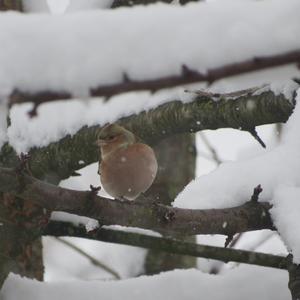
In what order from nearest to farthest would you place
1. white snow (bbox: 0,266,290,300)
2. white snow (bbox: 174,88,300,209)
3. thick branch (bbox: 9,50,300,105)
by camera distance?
1. thick branch (bbox: 9,50,300,105)
2. white snow (bbox: 174,88,300,209)
3. white snow (bbox: 0,266,290,300)

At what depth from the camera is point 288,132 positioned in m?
2.78

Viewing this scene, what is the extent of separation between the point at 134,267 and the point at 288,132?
2.66 metres

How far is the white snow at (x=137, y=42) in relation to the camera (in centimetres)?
70

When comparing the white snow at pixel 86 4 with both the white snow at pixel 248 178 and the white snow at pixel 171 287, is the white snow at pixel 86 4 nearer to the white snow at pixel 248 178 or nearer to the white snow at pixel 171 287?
the white snow at pixel 248 178

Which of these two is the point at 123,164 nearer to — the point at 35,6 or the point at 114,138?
the point at 114,138

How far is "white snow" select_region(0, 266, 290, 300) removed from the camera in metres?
2.85

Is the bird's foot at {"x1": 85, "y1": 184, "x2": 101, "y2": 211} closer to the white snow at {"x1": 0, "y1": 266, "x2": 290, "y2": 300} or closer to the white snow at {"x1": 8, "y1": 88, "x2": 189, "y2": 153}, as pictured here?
the white snow at {"x1": 0, "y1": 266, "x2": 290, "y2": 300}

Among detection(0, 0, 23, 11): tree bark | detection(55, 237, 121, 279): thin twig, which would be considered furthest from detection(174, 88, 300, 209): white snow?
detection(55, 237, 121, 279): thin twig

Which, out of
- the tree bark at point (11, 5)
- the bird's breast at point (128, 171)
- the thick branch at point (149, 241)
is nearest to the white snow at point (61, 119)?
the bird's breast at point (128, 171)

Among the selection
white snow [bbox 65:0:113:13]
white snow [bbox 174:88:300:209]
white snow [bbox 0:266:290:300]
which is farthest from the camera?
white snow [bbox 65:0:113:13]

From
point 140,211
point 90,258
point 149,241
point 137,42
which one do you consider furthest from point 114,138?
point 137,42

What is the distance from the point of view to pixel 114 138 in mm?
3152

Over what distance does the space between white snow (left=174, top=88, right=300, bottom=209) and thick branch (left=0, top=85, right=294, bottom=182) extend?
194 millimetres

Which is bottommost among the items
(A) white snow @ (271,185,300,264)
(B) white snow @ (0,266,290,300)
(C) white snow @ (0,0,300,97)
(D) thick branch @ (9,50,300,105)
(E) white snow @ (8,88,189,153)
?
(D) thick branch @ (9,50,300,105)
